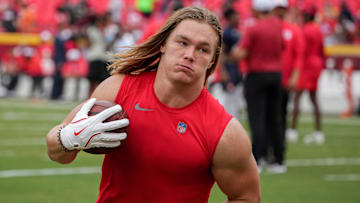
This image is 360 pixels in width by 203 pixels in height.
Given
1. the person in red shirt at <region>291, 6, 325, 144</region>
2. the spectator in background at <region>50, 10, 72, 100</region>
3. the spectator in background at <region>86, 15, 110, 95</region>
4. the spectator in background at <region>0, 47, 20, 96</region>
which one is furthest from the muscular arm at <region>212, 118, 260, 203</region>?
the spectator in background at <region>0, 47, 20, 96</region>

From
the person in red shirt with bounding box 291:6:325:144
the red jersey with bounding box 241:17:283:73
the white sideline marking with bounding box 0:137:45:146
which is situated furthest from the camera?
the person in red shirt with bounding box 291:6:325:144

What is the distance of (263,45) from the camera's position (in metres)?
10.1

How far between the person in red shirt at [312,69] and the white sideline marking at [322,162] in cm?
199

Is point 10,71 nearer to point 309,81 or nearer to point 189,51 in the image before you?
point 309,81


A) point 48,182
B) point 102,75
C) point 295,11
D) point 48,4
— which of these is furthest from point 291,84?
point 48,4

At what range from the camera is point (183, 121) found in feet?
14.0

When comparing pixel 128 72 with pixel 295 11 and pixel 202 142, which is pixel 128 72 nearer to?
pixel 202 142

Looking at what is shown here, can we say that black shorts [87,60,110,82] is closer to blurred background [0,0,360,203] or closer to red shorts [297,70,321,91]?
blurred background [0,0,360,203]

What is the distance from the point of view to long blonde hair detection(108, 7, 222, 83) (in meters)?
4.34

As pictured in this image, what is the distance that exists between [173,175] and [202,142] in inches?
9.7

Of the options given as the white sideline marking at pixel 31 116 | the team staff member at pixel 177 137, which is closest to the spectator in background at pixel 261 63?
the team staff member at pixel 177 137

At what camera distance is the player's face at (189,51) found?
165 inches

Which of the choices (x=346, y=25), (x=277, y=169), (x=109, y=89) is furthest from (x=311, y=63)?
(x=346, y=25)

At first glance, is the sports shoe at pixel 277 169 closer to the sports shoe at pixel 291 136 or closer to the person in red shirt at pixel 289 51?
the person in red shirt at pixel 289 51
